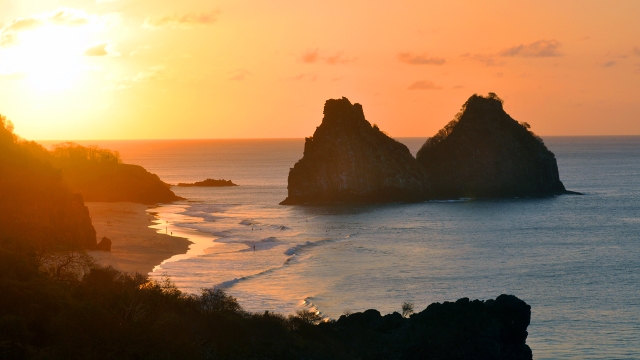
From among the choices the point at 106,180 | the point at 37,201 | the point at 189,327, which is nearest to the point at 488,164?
the point at 106,180

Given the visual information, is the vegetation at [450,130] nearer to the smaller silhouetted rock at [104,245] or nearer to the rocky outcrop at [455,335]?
the smaller silhouetted rock at [104,245]

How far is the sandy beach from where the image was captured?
66625 millimetres

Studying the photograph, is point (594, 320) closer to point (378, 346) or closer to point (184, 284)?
point (378, 346)

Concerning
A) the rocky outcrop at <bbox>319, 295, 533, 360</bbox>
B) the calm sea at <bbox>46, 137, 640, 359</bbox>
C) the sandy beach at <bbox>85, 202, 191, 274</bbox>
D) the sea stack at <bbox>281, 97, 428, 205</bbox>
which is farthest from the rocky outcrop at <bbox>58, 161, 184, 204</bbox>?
the rocky outcrop at <bbox>319, 295, 533, 360</bbox>

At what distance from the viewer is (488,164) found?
145 metres

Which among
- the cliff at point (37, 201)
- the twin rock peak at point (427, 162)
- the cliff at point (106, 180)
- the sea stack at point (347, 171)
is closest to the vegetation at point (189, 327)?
the cliff at point (37, 201)

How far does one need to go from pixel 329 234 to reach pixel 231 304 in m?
53.8

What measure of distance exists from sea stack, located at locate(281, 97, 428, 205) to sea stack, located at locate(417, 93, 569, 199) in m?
9.48

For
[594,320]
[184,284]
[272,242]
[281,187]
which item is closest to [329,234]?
[272,242]

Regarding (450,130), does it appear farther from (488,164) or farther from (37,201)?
(37,201)

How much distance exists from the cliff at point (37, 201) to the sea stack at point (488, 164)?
82.8 m

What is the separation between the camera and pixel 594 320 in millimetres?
49469

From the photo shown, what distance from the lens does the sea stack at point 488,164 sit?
473 feet

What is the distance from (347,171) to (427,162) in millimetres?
21665
